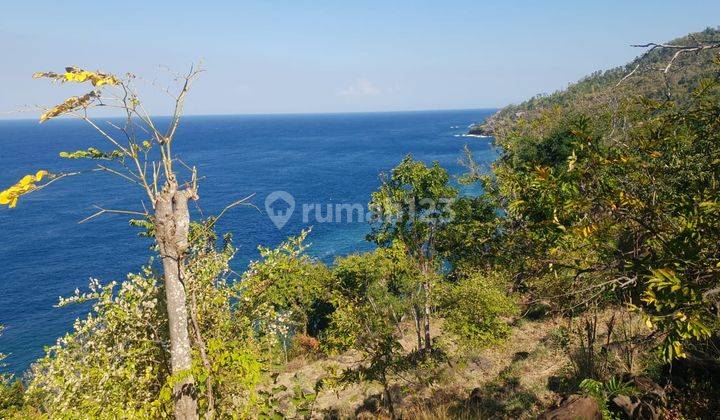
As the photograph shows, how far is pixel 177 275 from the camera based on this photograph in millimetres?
6352

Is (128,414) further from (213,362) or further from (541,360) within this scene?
(541,360)

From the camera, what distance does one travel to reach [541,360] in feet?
59.5

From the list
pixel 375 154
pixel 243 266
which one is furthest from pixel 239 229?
pixel 375 154

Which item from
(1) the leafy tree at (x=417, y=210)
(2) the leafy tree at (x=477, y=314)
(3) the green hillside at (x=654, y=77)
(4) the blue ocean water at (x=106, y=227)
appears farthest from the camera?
(4) the blue ocean water at (x=106, y=227)

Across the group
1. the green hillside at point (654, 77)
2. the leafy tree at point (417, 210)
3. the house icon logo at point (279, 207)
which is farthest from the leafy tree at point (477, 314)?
the house icon logo at point (279, 207)

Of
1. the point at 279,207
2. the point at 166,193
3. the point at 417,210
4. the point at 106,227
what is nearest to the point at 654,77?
the point at 166,193

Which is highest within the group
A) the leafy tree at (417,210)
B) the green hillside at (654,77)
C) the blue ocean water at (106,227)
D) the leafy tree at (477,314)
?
the green hillside at (654,77)

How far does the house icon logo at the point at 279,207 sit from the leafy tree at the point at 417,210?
179ft

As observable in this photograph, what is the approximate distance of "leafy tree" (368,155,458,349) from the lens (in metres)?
20.1

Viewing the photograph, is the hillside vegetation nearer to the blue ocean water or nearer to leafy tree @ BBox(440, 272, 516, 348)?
leafy tree @ BBox(440, 272, 516, 348)

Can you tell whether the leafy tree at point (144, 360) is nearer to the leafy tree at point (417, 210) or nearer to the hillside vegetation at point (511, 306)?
the hillside vegetation at point (511, 306)

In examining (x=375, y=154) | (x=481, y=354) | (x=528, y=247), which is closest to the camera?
(x=528, y=247)

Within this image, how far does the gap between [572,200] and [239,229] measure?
226 feet

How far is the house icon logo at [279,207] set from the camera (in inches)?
3147
